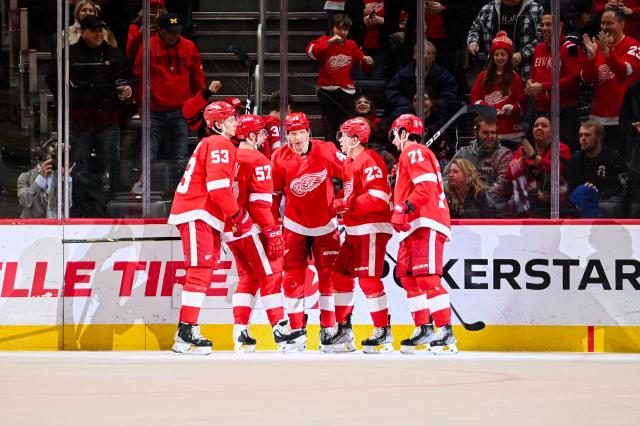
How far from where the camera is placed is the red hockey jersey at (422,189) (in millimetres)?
9234

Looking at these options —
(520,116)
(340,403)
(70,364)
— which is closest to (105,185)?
(70,364)

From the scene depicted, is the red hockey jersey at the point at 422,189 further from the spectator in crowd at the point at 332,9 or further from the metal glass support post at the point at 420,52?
the spectator in crowd at the point at 332,9

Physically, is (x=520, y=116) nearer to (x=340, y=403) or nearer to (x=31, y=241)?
(x=31, y=241)

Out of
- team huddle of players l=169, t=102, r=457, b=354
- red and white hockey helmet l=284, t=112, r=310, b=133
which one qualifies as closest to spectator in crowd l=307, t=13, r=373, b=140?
team huddle of players l=169, t=102, r=457, b=354

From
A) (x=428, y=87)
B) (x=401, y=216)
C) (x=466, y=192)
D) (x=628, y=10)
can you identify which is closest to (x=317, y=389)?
(x=401, y=216)

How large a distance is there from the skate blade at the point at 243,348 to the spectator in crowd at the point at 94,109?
58.0 inches

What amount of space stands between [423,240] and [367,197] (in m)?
0.51

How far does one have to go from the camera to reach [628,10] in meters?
10.3

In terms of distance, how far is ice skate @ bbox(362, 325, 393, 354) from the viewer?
373 inches

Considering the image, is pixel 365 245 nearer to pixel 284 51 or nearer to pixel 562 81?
pixel 284 51

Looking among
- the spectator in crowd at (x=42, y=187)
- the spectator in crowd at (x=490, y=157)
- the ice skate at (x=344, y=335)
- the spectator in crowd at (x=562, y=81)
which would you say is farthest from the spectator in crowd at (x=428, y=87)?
the spectator in crowd at (x=42, y=187)

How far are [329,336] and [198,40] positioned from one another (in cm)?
259

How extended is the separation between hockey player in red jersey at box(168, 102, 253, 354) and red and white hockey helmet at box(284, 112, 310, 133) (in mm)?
475

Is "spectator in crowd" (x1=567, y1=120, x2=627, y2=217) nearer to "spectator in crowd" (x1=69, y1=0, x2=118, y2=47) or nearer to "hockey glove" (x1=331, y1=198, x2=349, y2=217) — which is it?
"hockey glove" (x1=331, y1=198, x2=349, y2=217)
